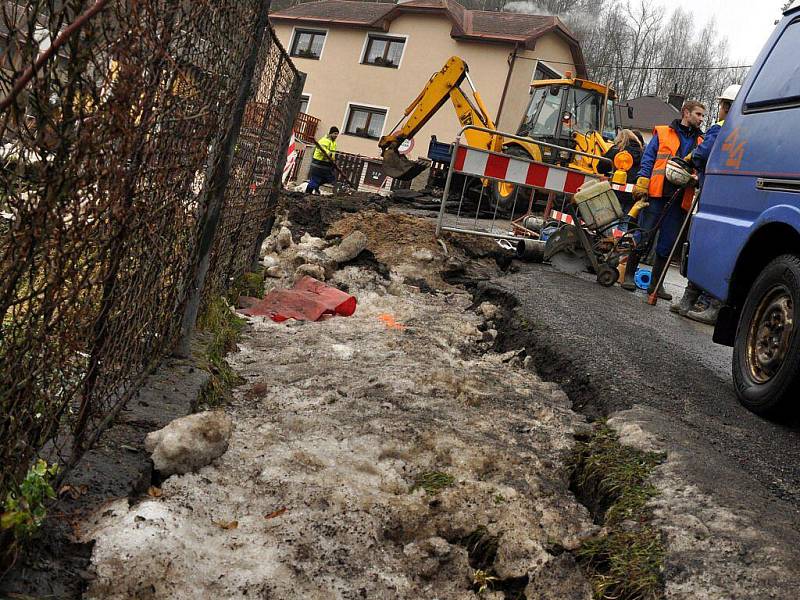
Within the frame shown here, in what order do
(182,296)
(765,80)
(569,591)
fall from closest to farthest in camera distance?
(569,591), (182,296), (765,80)

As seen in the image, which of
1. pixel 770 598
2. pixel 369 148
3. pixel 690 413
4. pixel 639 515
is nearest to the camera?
pixel 770 598

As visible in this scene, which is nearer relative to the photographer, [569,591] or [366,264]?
[569,591]

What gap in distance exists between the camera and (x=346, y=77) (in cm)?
3203

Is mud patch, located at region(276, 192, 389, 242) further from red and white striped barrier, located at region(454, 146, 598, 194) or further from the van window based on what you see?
the van window

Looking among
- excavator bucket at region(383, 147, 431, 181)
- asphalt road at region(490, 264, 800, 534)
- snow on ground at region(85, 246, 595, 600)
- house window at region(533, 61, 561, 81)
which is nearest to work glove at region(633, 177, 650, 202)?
asphalt road at region(490, 264, 800, 534)

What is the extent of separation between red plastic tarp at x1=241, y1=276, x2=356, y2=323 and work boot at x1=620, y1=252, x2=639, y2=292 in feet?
14.4

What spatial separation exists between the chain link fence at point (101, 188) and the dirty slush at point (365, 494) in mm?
452

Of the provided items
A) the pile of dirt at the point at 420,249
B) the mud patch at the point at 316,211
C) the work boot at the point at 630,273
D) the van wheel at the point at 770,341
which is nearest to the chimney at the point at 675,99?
the mud patch at the point at 316,211

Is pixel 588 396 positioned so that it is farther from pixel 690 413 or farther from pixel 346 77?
pixel 346 77

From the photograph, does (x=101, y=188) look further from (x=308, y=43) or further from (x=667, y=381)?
(x=308, y=43)

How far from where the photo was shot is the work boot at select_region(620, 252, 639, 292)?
959cm

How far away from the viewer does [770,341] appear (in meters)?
4.66

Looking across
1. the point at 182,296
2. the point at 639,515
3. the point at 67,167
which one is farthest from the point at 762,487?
Answer: the point at 67,167

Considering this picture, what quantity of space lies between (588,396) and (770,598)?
2287 millimetres
